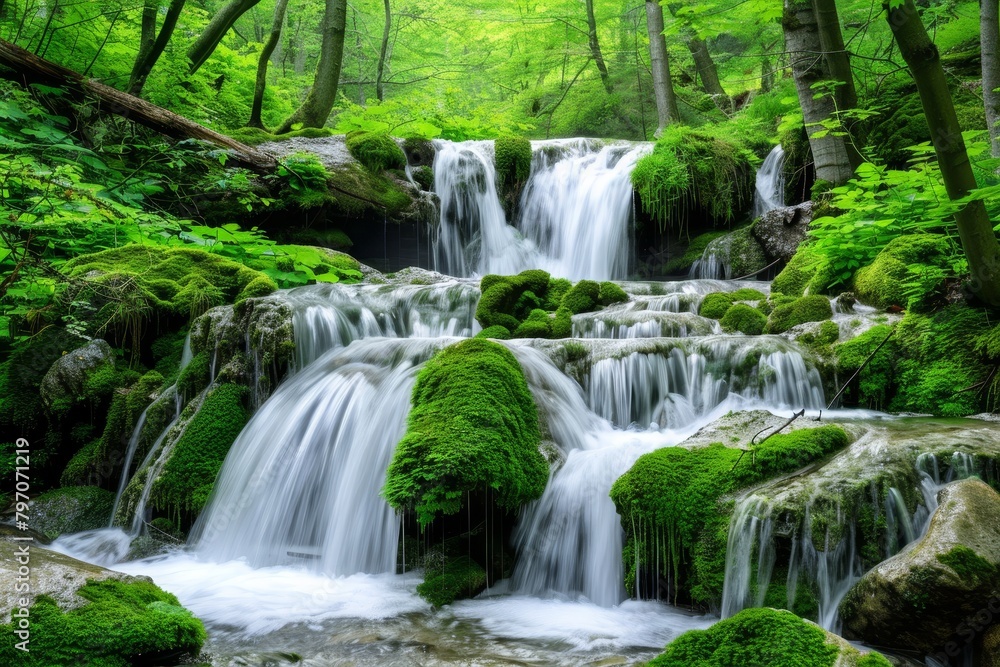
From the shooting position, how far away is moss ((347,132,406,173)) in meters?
11.7

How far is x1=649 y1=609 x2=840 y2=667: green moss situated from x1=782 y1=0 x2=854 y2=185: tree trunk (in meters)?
6.15

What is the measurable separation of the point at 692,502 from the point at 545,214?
29.5ft

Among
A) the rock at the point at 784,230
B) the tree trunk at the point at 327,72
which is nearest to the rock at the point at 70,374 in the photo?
the tree trunk at the point at 327,72

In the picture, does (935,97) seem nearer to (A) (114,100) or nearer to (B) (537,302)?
(B) (537,302)

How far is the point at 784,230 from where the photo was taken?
9.60 m

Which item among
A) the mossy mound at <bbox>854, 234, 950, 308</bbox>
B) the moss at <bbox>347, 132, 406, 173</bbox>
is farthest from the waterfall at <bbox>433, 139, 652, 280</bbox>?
the mossy mound at <bbox>854, 234, 950, 308</bbox>

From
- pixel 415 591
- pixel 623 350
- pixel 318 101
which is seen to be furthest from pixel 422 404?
pixel 318 101

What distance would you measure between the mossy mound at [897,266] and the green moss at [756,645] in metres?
4.03

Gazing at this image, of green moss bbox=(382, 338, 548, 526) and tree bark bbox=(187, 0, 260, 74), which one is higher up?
tree bark bbox=(187, 0, 260, 74)

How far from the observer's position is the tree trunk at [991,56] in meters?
6.29

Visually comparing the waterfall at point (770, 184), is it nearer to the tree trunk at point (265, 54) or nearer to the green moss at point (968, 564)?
the tree trunk at point (265, 54)

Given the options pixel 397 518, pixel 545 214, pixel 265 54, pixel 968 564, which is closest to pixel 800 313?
pixel 968 564

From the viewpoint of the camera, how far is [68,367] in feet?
21.7

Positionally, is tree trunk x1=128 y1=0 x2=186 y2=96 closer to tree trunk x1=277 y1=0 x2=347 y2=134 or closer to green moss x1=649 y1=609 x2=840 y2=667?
tree trunk x1=277 y1=0 x2=347 y2=134
